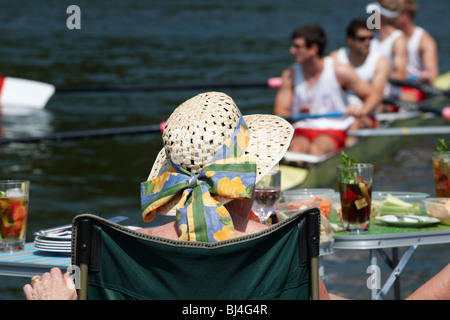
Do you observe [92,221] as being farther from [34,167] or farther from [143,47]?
[143,47]

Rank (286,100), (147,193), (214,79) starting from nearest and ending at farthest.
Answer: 1. (147,193)
2. (286,100)
3. (214,79)

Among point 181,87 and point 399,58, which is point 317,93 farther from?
point 399,58

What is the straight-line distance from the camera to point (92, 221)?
2.11 meters

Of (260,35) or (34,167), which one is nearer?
(34,167)

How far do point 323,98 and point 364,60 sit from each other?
1.10m

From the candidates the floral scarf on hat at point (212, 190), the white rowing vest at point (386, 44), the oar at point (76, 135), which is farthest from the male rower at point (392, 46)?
the floral scarf on hat at point (212, 190)

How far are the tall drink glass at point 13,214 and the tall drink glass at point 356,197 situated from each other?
1266mm

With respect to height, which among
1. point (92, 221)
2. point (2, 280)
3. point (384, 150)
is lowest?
point (2, 280)

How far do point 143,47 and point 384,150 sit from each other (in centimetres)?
1263

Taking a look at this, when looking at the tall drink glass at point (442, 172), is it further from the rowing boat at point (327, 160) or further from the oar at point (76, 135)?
the oar at point (76, 135)

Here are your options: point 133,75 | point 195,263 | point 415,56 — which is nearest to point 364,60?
point 415,56

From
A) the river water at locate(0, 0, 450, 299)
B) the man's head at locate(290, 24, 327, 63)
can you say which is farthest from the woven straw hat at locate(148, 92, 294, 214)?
the man's head at locate(290, 24, 327, 63)

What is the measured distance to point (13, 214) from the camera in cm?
296
